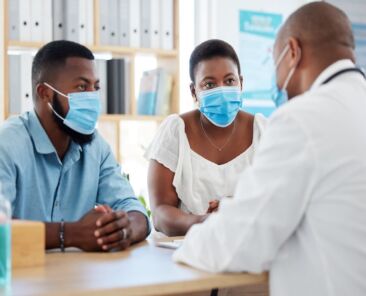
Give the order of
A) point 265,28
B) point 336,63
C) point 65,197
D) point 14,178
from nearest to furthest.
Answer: point 336,63 → point 14,178 → point 65,197 → point 265,28

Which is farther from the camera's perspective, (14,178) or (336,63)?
(14,178)

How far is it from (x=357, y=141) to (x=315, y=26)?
0.34 meters

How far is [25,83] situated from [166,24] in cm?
98

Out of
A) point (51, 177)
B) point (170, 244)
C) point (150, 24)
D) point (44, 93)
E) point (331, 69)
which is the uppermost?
point (150, 24)

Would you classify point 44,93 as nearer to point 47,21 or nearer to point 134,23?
point 47,21

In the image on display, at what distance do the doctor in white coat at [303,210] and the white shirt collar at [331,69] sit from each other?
0.10 m

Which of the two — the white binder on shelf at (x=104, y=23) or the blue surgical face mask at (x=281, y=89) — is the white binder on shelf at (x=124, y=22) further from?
the blue surgical face mask at (x=281, y=89)

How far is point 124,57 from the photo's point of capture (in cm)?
397

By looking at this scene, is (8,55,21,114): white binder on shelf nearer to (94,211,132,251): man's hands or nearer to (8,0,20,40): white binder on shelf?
(8,0,20,40): white binder on shelf

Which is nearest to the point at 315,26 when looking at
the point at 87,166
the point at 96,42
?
the point at 87,166

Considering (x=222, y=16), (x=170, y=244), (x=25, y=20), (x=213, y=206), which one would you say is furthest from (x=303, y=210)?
(x=222, y=16)

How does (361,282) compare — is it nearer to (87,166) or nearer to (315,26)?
(315,26)

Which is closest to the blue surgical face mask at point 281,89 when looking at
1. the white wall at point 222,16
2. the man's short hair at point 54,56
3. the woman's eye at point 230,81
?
the woman's eye at point 230,81

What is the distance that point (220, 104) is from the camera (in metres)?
2.47
